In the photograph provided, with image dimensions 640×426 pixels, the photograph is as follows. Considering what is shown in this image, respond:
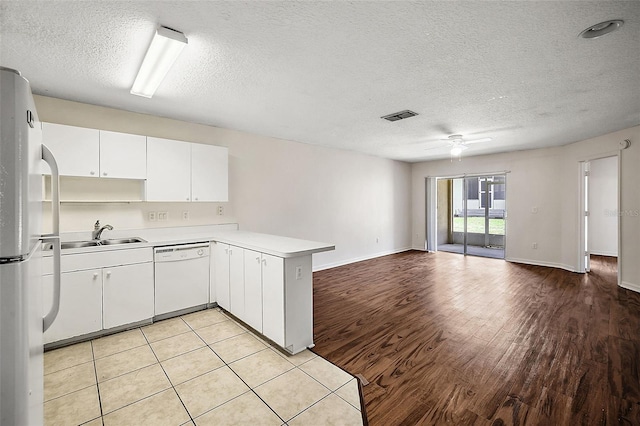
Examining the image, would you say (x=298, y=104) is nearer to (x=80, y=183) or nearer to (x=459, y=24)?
(x=459, y=24)

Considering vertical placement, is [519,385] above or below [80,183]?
below

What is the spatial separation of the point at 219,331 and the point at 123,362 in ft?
2.70

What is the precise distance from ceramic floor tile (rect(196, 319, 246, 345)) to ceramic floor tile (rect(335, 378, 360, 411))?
51.5 inches

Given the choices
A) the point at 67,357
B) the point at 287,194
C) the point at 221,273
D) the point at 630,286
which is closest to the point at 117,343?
the point at 67,357

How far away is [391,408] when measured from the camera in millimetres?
1865

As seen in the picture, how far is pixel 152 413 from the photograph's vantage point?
1811 mm

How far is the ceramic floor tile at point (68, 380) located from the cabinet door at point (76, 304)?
1.58 ft

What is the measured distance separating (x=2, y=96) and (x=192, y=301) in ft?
9.78

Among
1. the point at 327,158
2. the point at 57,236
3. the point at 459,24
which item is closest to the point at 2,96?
the point at 57,236

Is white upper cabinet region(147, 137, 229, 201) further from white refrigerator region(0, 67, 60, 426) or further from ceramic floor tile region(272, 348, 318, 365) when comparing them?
white refrigerator region(0, 67, 60, 426)

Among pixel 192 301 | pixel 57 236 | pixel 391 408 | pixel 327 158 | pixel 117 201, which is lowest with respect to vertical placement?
pixel 391 408

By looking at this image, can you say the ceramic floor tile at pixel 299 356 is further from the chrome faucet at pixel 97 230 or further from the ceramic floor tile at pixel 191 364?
the chrome faucet at pixel 97 230

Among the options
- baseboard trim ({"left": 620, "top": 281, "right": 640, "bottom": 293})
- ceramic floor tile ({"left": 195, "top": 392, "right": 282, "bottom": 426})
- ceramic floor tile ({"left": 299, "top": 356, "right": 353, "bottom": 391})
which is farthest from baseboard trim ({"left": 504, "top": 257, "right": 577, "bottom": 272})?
ceramic floor tile ({"left": 195, "top": 392, "right": 282, "bottom": 426})

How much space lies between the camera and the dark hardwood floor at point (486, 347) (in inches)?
73.0
